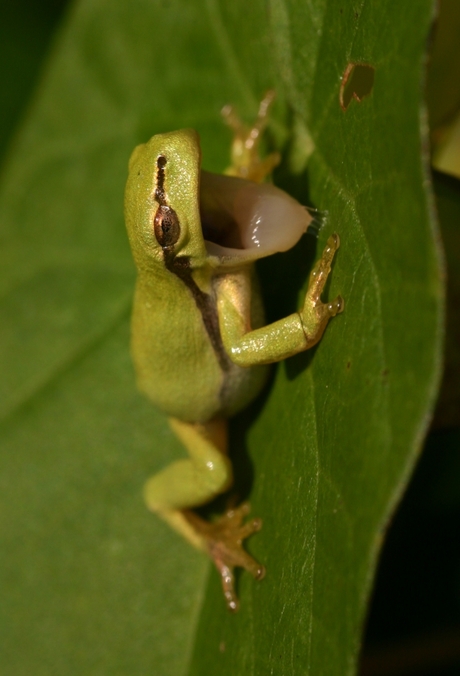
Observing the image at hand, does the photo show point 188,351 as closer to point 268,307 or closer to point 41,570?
point 268,307

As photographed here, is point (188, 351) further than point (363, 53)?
Yes

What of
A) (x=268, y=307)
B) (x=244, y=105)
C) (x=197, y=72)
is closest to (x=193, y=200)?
(x=268, y=307)

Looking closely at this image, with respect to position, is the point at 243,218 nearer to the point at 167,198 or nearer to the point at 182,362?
the point at 167,198

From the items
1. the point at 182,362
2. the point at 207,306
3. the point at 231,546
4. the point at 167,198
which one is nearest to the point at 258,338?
the point at 207,306

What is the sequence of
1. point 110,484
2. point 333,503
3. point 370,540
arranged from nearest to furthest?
point 370,540
point 333,503
point 110,484

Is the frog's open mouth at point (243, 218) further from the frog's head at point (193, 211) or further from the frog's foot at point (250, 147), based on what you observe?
the frog's foot at point (250, 147)

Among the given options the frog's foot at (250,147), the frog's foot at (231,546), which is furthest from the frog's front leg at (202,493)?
the frog's foot at (250,147)
